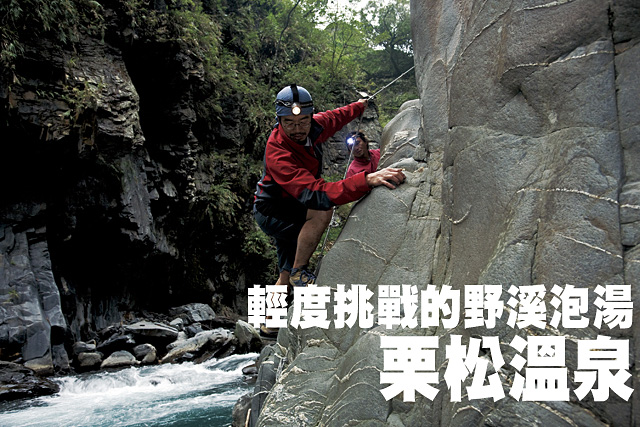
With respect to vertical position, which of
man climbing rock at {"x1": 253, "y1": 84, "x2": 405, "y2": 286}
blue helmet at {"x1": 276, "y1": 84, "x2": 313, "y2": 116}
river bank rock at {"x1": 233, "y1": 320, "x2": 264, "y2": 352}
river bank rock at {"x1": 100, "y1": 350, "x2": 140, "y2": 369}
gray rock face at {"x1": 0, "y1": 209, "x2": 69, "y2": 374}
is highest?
blue helmet at {"x1": 276, "y1": 84, "x2": 313, "y2": 116}

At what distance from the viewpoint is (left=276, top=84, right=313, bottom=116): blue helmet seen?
439 centimetres

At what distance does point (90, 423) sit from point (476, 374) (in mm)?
6499

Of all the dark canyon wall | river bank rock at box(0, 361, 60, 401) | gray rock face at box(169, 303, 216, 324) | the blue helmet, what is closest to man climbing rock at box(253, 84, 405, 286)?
the blue helmet

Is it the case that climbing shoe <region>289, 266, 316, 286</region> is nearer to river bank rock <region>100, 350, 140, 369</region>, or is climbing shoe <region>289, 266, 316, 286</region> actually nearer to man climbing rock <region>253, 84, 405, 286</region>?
man climbing rock <region>253, 84, 405, 286</region>

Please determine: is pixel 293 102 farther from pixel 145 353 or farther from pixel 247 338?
pixel 145 353

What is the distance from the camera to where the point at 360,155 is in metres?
6.03

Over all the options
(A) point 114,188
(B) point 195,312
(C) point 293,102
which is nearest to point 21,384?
(A) point 114,188

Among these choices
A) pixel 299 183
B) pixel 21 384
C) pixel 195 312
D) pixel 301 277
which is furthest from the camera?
pixel 195 312

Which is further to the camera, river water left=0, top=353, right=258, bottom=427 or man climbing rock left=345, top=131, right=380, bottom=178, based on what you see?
river water left=0, top=353, right=258, bottom=427

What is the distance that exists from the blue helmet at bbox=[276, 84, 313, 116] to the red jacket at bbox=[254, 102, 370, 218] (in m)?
0.23

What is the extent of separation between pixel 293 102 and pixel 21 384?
24.3 ft

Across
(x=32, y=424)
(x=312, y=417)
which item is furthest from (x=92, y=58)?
(x=312, y=417)

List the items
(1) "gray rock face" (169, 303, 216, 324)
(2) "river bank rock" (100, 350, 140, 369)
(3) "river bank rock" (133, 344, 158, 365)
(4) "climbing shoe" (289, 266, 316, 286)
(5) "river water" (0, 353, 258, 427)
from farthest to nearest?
(1) "gray rock face" (169, 303, 216, 324) < (3) "river bank rock" (133, 344, 158, 365) < (2) "river bank rock" (100, 350, 140, 369) < (5) "river water" (0, 353, 258, 427) < (4) "climbing shoe" (289, 266, 316, 286)

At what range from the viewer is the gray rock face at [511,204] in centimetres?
260
